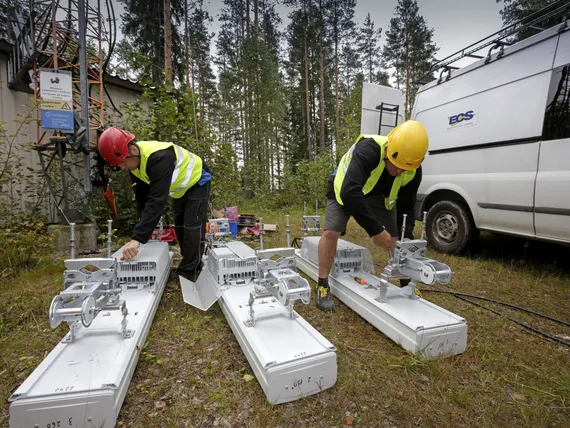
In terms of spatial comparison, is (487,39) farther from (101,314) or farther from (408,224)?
(101,314)

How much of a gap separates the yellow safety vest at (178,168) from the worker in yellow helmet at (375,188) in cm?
140

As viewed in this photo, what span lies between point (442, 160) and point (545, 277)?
1.88 m

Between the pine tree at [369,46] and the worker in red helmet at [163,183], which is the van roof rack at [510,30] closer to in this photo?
the worker in red helmet at [163,183]

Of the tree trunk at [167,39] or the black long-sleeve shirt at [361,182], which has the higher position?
the tree trunk at [167,39]

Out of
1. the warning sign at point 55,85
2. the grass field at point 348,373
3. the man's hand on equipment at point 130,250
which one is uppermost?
the warning sign at point 55,85

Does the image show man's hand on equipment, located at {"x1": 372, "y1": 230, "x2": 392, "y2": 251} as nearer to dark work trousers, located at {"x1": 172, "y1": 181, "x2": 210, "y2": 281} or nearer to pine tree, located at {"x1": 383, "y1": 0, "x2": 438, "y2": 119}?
dark work trousers, located at {"x1": 172, "y1": 181, "x2": 210, "y2": 281}

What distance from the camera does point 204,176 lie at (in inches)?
122

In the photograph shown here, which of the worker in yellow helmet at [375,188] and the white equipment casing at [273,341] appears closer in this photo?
the white equipment casing at [273,341]

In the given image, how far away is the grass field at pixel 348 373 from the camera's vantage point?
1.46 meters

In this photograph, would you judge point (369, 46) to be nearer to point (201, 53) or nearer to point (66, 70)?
point (201, 53)

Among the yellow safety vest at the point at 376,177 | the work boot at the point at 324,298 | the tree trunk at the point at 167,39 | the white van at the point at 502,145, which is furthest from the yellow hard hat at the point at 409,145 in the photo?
the tree trunk at the point at 167,39

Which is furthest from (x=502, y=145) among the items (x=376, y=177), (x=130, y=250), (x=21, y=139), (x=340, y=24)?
(x=340, y=24)

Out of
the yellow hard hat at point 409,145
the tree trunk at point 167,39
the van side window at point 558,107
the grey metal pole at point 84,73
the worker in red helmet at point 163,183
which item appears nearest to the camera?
the yellow hard hat at point 409,145

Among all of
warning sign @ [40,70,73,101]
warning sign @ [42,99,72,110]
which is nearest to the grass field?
warning sign @ [42,99,72,110]
